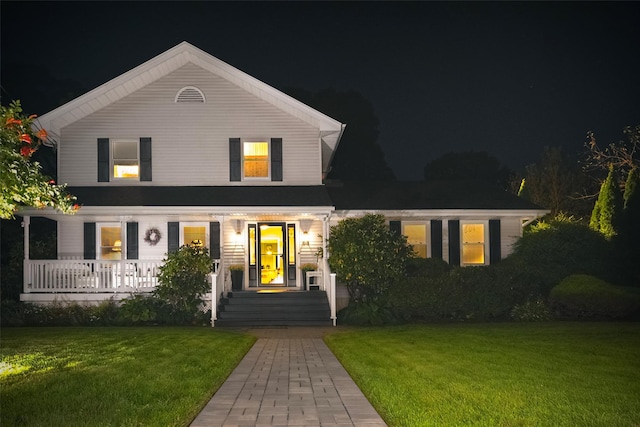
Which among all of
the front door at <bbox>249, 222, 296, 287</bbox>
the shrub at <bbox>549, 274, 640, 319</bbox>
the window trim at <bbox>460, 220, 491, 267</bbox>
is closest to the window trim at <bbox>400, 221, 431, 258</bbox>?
the window trim at <bbox>460, 220, 491, 267</bbox>

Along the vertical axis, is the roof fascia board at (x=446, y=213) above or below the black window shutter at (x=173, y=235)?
above

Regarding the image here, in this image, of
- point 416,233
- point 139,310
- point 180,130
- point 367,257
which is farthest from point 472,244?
point 139,310

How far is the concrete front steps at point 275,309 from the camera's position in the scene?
1853 cm

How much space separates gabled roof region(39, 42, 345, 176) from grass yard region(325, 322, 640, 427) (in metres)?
8.73

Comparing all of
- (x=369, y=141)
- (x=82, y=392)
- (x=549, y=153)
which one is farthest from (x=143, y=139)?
(x=549, y=153)

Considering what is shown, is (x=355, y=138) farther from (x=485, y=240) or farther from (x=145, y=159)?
(x=145, y=159)

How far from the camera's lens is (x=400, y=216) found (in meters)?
22.0

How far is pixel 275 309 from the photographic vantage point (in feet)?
62.4

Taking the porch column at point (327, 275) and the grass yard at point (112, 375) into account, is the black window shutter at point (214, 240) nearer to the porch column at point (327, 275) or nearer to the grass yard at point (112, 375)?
the porch column at point (327, 275)

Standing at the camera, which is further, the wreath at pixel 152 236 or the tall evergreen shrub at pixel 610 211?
the tall evergreen shrub at pixel 610 211

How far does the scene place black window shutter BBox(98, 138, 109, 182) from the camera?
2125cm

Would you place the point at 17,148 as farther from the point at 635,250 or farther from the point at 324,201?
the point at 635,250

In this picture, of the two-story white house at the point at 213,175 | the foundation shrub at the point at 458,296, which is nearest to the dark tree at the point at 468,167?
the two-story white house at the point at 213,175

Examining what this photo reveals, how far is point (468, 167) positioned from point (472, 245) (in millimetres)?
33876
